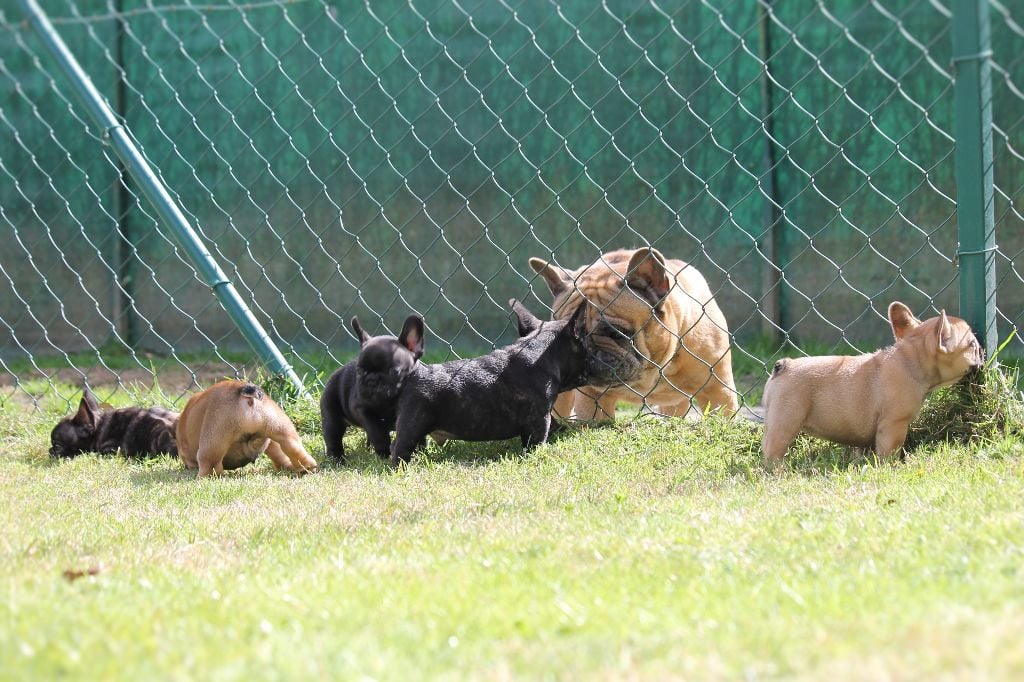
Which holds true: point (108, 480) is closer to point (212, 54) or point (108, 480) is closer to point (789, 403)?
point (789, 403)

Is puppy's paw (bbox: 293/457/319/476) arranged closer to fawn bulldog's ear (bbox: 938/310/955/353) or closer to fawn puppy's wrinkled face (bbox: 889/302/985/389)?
fawn puppy's wrinkled face (bbox: 889/302/985/389)

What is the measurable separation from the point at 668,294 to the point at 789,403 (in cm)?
132

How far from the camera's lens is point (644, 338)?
5457 millimetres

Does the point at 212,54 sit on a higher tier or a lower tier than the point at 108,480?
higher

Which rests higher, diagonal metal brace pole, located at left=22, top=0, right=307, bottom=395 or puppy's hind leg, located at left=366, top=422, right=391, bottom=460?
diagonal metal brace pole, located at left=22, top=0, right=307, bottom=395

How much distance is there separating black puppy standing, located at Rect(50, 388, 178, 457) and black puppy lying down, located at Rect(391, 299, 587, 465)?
1.41m

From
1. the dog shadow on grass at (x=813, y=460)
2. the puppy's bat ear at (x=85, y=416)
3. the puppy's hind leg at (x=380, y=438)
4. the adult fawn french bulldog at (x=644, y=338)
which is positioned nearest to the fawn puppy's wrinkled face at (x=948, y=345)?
the dog shadow on grass at (x=813, y=460)

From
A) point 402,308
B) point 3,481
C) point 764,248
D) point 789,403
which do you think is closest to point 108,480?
point 3,481

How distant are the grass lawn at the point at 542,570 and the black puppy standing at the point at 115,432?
770mm

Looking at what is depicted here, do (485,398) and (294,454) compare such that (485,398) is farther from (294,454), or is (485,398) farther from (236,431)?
(236,431)

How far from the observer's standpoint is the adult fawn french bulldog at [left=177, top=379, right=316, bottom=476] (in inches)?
192

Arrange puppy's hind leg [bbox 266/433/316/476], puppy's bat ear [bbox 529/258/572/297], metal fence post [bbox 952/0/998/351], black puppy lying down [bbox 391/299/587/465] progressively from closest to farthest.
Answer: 1. metal fence post [bbox 952/0/998/351]
2. black puppy lying down [bbox 391/299/587/465]
3. puppy's hind leg [bbox 266/433/316/476]
4. puppy's bat ear [bbox 529/258/572/297]

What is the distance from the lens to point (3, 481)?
4969 mm

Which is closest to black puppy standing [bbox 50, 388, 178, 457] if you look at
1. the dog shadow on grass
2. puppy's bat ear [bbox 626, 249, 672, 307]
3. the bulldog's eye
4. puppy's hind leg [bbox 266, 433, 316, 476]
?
puppy's hind leg [bbox 266, 433, 316, 476]
